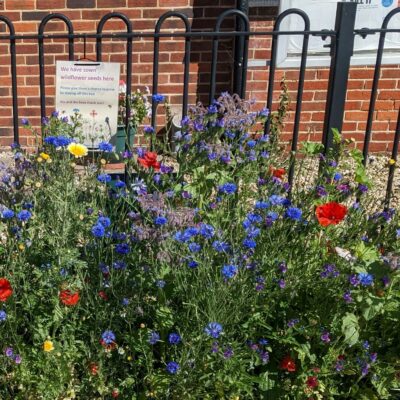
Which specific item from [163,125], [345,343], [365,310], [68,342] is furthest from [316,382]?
[163,125]

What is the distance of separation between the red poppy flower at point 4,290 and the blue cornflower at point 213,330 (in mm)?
700

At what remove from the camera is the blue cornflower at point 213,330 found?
6.72 ft

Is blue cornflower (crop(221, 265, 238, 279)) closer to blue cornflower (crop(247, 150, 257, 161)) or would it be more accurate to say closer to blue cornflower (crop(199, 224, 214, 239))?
blue cornflower (crop(199, 224, 214, 239))

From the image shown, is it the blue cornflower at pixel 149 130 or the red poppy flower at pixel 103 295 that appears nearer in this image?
the red poppy flower at pixel 103 295

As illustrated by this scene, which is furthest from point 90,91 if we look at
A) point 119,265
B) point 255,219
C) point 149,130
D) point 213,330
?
point 213,330

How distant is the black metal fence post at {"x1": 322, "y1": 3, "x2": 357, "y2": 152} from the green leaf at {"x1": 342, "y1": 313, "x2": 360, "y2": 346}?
1.44 meters

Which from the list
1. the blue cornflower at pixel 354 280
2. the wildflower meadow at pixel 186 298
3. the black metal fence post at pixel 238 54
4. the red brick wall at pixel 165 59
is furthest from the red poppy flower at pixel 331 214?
the red brick wall at pixel 165 59

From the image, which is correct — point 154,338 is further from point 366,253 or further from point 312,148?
A: point 312,148

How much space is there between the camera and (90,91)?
3.08 meters

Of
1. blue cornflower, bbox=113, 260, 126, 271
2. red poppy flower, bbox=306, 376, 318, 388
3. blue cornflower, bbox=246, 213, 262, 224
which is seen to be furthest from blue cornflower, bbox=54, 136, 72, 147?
red poppy flower, bbox=306, 376, 318, 388

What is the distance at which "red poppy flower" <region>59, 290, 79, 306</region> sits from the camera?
2.21 meters

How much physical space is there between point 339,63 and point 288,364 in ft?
5.90

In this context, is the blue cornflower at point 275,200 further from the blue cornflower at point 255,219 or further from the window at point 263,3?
the window at point 263,3

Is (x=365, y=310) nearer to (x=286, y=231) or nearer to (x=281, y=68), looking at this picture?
(x=286, y=231)
